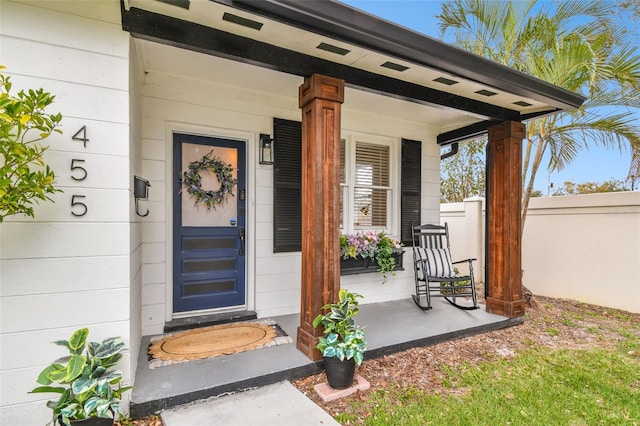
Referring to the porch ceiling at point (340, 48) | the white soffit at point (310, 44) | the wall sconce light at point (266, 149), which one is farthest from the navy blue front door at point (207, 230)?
the white soffit at point (310, 44)

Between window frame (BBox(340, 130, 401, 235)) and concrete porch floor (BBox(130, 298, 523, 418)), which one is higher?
window frame (BBox(340, 130, 401, 235))

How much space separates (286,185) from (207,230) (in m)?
1.01

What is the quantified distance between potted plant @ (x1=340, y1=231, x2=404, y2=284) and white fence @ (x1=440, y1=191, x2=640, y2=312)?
2836mm

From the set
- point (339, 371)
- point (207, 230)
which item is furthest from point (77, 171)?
point (339, 371)

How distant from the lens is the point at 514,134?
3807mm

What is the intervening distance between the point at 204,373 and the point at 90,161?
1659 millimetres

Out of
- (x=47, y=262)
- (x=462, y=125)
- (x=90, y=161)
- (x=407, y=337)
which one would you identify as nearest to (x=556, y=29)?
(x=462, y=125)

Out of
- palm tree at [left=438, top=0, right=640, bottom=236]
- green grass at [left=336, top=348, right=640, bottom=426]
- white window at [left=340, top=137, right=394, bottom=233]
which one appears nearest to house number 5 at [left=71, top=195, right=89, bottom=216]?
green grass at [left=336, top=348, right=640, bottom=426]

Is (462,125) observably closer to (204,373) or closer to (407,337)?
(407,337)

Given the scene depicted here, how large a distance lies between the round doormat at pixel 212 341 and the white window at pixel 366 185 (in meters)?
1.78

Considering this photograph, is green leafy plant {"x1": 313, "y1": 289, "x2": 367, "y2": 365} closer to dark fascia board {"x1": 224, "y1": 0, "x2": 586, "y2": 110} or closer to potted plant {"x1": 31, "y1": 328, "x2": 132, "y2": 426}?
potted plant {"x1": 31, "y1": 328, "x2": 132, "y2": 426}

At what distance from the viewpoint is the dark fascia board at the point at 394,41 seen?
1986 millimetres

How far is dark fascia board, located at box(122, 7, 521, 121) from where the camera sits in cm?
208

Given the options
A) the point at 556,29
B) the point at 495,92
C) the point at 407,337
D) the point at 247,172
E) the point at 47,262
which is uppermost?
the point at 556,29
